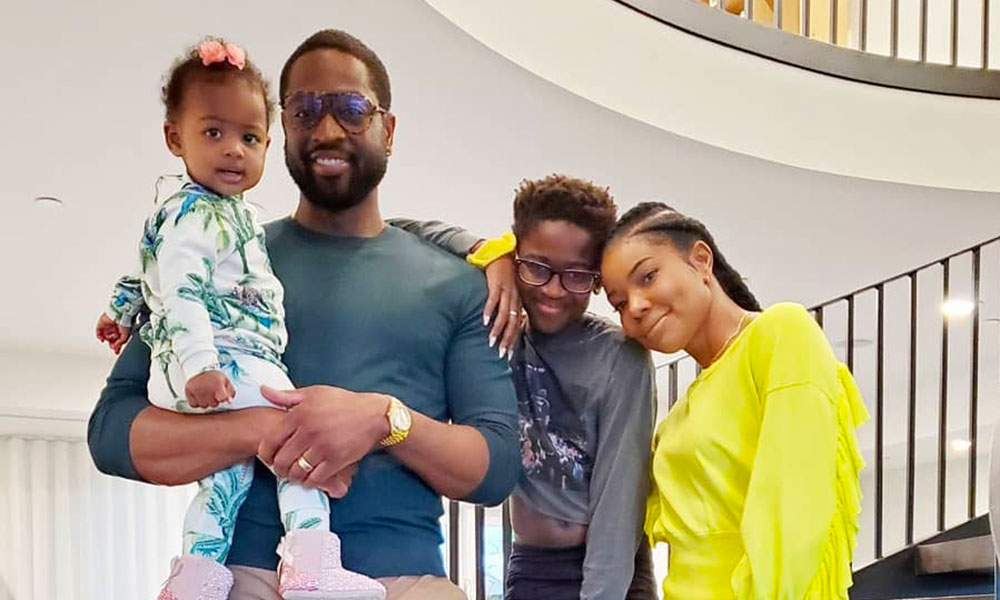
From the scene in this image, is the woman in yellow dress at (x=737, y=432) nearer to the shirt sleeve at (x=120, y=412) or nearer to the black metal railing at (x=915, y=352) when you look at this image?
the shirt sleeve at (x=120, y=412)

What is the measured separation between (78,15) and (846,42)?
12.5ft

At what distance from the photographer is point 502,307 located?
1324 mm

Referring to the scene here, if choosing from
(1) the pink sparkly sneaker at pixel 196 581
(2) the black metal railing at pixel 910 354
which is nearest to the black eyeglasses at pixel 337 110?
(1) the pink sparkly sneaker at pixel 196 581

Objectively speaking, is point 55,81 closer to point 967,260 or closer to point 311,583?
point 311,583

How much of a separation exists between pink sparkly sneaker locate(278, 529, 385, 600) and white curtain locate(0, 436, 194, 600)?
17.2 feet

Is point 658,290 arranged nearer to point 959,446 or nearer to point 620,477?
point 620,477

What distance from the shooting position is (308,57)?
126 cm

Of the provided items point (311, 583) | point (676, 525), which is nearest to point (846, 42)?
point (676, 525)

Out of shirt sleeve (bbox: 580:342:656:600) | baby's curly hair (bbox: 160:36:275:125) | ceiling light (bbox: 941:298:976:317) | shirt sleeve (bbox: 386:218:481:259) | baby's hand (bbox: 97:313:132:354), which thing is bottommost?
shirt sleeve (bbox: 580:342:656:600)

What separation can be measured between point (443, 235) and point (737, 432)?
1.45ft

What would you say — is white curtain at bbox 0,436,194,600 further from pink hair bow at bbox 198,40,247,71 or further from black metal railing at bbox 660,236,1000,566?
pink hair bow at bbox 198,40,247,71

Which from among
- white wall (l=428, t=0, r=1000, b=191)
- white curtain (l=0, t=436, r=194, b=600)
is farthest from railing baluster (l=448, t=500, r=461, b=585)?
white curtain (l=0, t=436, r=194, b=600)

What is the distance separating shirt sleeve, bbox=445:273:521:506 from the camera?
1.18m

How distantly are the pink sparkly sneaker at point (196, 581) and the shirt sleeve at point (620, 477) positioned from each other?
48cm
